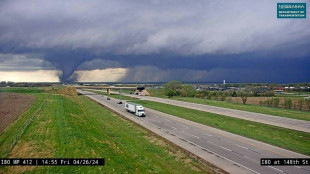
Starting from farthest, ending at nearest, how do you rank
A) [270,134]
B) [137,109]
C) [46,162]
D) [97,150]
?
[137,109]
[270,134]
[97,150]
[46,162]

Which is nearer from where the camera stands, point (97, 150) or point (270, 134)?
point (97, 150)

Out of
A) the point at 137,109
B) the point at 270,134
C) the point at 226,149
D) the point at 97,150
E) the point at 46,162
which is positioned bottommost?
the point at 270,134

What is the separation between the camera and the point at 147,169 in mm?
25297

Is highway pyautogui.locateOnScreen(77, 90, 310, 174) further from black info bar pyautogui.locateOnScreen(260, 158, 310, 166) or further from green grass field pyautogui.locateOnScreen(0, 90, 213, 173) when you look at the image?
green grass field pyautogui.locateOnScreen(0, 90, 213, 173)

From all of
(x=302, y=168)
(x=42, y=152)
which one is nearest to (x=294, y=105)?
(x=302, y=168)

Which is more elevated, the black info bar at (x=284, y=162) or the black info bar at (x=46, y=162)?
the black info bar at (x=46, y=162)

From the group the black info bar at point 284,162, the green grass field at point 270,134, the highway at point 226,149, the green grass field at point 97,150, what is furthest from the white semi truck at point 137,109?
the black info bar at point 284,162

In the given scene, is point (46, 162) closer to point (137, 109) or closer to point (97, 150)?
point (97, 150)

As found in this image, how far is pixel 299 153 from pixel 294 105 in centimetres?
6597

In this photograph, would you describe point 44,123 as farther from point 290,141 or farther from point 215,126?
point 290,141

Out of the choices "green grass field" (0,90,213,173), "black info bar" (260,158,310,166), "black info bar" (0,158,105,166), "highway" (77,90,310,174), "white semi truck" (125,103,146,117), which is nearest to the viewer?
"black info bar" (0,158,105,166)

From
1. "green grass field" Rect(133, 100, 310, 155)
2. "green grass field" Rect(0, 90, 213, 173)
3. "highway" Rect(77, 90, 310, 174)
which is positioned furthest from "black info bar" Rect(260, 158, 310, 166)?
"green grass field" Rect(0, 90, 213, 173)

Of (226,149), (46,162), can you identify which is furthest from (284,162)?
(46,162)

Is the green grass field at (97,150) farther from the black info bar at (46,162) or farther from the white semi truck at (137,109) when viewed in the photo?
the white semi truck at (137,109)
